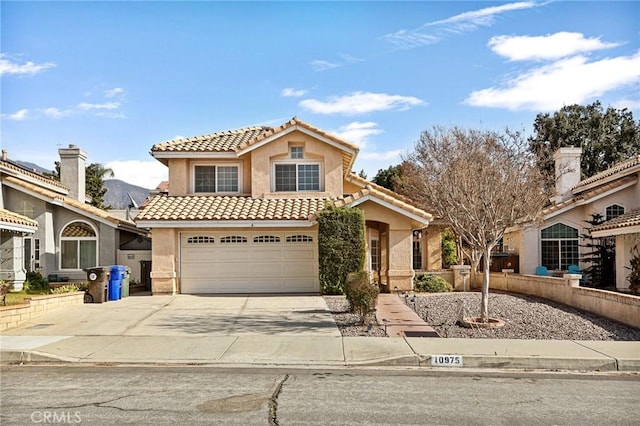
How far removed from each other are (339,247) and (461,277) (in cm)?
636

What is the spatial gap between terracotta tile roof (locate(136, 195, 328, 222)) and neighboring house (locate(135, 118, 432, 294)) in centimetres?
4

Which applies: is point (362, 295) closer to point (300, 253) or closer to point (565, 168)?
point (300, 253)

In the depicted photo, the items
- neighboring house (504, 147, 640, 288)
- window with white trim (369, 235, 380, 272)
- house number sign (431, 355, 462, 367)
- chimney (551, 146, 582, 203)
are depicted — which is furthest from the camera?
chimney (551, 146, 582, 203)

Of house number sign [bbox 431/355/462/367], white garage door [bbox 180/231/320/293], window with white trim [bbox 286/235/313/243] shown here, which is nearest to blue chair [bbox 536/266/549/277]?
white garage door [bbox 180/231/320/293]

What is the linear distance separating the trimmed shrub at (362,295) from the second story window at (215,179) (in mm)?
10168

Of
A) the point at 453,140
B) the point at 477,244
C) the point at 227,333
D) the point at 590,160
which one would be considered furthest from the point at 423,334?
the point at 590,160

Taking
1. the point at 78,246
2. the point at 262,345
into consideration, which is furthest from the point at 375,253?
the point at 262,345

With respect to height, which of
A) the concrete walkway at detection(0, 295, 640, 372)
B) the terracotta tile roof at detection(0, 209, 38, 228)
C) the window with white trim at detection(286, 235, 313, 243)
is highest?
the terracotta tile roof at detection(0, 209, 38, 228)

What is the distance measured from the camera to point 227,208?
828 inches

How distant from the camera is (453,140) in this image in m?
35.9

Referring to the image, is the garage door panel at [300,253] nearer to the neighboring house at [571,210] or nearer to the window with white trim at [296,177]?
the window with white trim at [296,177]

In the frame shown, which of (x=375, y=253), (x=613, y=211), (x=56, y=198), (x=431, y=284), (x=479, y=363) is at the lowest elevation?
(x=479, y=363)

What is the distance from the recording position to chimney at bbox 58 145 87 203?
26.1 m

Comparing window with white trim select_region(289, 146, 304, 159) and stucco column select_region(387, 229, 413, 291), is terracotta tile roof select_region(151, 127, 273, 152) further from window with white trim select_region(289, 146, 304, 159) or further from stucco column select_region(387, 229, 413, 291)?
stucco column select_region(387, 229, 413, 291)
